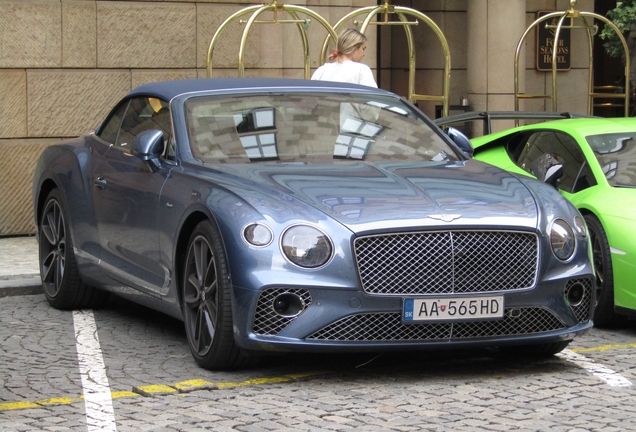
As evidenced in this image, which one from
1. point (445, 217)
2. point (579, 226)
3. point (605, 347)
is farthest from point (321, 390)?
point (605, 347)

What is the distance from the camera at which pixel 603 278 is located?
25.9 feet

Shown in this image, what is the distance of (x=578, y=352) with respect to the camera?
712 cm

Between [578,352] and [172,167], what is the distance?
2.49 meters

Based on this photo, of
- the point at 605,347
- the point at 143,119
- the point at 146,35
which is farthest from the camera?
the point at 146,35

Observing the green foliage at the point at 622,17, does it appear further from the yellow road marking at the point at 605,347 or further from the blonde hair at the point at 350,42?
the yellow road marking at the point at 605,347

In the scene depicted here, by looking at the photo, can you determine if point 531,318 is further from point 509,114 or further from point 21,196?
point 21,196

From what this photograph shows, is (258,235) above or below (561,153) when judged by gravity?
below

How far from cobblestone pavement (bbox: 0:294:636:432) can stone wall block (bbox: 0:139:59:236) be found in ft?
17.5

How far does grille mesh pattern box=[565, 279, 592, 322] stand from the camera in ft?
21.3

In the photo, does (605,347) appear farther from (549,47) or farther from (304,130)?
(549,47)

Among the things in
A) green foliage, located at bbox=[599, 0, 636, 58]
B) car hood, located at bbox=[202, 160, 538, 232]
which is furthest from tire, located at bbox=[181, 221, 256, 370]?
green foliage, located at bbox=[599, 0, 636, 58]

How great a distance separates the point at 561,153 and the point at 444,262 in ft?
10.5

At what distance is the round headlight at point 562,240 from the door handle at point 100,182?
294 centimetres

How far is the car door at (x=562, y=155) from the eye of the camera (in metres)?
8.56
